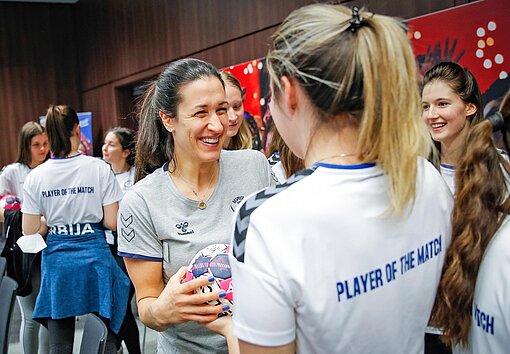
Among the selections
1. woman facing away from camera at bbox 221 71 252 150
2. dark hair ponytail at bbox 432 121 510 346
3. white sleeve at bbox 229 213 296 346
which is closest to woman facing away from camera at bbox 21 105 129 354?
woman facing away from camera at bbox 221 71 252 150

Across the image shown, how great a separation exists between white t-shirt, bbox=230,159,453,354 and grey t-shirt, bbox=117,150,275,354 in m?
0.58

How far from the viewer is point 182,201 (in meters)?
1.54

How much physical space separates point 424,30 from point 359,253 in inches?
109

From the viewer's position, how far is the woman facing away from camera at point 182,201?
4.90 feet

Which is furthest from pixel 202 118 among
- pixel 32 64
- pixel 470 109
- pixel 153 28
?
pixel 32 64

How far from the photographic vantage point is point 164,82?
5.18ft

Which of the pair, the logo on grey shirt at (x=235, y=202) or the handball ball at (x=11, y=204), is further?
the handball ball at (x=11, y=204)

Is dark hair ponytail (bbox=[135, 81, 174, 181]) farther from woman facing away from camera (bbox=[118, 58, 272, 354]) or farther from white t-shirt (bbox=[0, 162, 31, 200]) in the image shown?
white t-shirt (bbox=[0, 162, 31, 200])

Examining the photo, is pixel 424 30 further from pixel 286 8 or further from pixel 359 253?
pixel 359 253

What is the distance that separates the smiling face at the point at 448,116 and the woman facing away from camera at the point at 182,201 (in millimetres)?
1207

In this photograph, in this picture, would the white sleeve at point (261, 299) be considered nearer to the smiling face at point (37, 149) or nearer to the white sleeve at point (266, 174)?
the white sleeve at point (266, 174)

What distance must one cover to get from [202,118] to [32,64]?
8.31 m

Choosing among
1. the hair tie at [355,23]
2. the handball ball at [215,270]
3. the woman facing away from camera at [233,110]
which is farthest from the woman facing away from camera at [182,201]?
the woman facing away from camera at [233,110]

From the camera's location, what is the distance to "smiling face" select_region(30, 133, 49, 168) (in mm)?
4781
